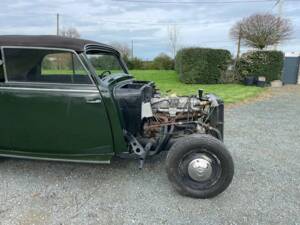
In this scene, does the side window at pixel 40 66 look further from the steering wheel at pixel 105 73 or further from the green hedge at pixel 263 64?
the green hedge at pixel 263 64

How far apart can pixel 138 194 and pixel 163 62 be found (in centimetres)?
2544

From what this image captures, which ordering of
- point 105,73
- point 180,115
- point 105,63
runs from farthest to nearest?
point 105,63 → point 105,73 → point 180,115

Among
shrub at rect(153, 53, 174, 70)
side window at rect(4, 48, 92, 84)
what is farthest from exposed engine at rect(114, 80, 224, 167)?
shrub at rect(153, 53, 174, 70)

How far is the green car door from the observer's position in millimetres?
3131

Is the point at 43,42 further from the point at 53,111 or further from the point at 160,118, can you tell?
the point at 160,118

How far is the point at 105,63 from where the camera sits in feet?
13.3

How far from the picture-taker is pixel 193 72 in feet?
49.4

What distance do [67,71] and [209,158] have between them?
6.38 feet

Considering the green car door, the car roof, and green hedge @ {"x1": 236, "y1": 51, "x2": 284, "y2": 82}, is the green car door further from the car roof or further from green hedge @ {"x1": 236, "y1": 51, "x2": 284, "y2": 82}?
green hedge @ {"x1": 236, "y1": 51, "x2": 284, "y2": 82}

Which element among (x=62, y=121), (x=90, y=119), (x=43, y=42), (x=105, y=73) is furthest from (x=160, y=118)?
(x=43, y=42)

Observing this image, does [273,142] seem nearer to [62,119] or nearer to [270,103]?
[62,119]

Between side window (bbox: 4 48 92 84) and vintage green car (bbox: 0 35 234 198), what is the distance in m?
0.01

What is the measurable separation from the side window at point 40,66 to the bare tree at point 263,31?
721 inches

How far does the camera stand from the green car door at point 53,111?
3131mm
